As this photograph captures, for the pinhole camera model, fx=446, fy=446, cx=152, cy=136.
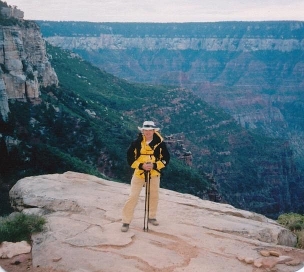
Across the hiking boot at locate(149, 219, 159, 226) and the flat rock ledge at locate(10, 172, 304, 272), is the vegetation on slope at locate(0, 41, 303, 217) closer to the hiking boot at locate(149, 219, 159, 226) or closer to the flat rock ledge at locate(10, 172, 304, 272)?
the flat rock ledge at locate(10, 172, 304, 272)

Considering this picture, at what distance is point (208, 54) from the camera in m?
173

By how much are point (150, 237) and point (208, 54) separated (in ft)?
557

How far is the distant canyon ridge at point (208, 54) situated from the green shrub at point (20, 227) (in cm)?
13190

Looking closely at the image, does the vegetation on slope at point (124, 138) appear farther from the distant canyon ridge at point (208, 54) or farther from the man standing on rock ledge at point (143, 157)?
the distant canyon ridge at point (208, 54)

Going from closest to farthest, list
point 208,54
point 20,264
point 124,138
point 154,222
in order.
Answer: point 20,264
point 154,222
point 124,138
point 208,54

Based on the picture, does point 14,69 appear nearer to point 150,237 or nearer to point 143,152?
point 143,152

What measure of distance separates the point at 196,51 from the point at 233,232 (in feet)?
554

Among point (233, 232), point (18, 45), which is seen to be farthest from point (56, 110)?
point (233, 232)

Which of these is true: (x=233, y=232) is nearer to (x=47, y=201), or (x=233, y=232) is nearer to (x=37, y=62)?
(x=47, y=201)

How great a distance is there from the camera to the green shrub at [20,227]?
8.22 metres

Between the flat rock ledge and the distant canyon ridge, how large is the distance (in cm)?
12964

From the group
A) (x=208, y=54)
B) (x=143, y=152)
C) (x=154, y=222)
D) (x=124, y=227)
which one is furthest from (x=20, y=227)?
(x=208, y=54)

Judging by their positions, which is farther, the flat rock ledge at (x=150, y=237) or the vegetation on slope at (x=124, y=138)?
the vegetation on slope at (x=124, y=138)

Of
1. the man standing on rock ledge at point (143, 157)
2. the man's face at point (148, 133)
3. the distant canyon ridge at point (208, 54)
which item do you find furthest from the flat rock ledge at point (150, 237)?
the distant canyon ridge at point (208, 54)
